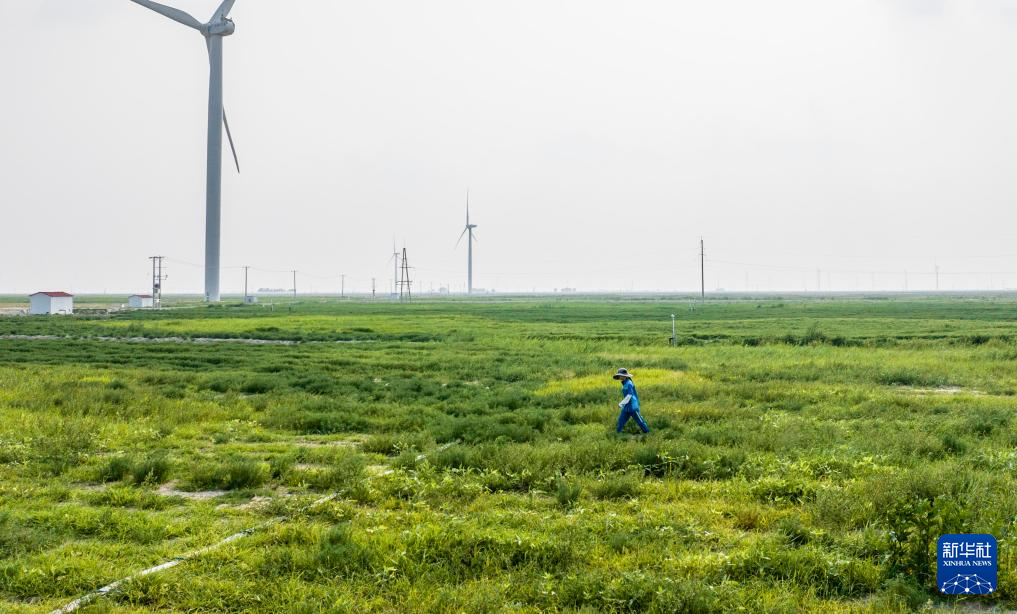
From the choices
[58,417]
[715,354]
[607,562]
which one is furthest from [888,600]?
[715,354]

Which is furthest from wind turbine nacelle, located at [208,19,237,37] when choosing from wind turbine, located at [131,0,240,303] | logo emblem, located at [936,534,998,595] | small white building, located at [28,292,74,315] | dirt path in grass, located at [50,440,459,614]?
logo emblem, located at [936,534,998,595]

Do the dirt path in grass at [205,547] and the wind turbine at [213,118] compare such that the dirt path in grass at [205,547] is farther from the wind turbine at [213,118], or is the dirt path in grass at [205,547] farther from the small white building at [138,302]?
the small white building at [138,302]

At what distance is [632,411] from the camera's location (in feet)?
45.8

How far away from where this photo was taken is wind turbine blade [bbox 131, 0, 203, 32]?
8669 cm

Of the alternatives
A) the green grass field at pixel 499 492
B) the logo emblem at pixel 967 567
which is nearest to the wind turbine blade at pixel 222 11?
the green grass field at pixel 499 492

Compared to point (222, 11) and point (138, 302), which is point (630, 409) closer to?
point (222, 11)

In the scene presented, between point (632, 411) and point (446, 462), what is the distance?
157 inches

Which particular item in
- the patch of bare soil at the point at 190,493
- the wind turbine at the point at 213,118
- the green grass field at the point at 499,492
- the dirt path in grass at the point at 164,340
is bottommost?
the patch of bare soil at the point at 190,493

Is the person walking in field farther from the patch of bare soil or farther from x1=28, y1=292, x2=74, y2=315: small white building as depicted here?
x1=28, y1=292, x2=74, y2=315: small white building

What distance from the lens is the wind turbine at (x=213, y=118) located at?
95.0 meters

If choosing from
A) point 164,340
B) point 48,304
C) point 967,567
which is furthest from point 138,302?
point 967,567

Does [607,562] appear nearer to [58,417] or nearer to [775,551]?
[775,551]

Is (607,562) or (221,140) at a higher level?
(221,140)

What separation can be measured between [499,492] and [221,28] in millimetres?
102828
